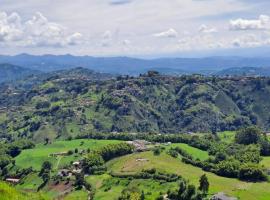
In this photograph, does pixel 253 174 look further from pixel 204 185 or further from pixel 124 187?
pixel 124 187

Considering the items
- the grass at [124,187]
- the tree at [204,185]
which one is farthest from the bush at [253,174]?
the grass at [124,187]

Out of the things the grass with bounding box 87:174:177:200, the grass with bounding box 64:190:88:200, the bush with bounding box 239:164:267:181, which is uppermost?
the bush with bounding box 239:164:267:181

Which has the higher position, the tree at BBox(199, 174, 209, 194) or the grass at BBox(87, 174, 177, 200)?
the tree at BBox(199, 174, 209, 194)

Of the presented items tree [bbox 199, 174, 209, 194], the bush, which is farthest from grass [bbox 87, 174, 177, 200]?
the bush

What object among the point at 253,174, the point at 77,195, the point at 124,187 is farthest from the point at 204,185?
the point at 77,195

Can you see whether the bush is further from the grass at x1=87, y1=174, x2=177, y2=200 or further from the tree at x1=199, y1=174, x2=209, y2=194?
the grass at x1=87, y1=174, x2=177, y2=200

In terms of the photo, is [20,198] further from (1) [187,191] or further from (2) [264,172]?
(2) [264,172]

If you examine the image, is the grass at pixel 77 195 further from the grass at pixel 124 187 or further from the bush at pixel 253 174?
the bush at pixel 253 174

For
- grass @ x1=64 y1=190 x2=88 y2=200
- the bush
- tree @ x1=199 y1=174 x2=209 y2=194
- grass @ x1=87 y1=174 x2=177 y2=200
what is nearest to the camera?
tree @ x1=199 y1=174 x2=209 y2=194

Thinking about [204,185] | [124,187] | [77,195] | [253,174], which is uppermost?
[204,185]

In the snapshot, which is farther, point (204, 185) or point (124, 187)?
point (124, 187)

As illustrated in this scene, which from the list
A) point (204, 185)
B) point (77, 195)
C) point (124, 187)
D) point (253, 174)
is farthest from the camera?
point (253, 174)

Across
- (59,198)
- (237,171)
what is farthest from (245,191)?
(59,198)

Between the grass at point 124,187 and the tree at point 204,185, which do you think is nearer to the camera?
the tree at point 204,185
